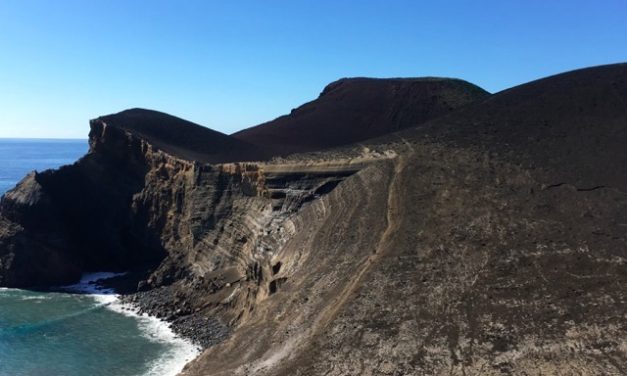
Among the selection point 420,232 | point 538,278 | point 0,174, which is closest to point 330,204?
point 420,232


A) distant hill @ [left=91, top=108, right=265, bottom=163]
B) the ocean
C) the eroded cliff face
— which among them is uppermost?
distant hill @ [left=91, top=108, right=265, bottom=163]

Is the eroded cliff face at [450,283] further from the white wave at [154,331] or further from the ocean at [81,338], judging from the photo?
the ocean at [81,338]

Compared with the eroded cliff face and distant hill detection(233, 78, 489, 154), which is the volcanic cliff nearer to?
the eroded cliff face

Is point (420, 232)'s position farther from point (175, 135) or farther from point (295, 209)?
point (175, 135)

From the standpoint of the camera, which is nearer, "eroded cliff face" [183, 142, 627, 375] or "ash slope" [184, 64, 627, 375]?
"eroded cliff face" [183, 142, 627, 375]

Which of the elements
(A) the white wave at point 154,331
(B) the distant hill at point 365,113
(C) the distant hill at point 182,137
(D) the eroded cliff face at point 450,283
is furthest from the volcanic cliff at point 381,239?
(B) the distant hill at point 365,113

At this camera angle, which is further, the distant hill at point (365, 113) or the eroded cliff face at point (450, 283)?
the distant hill at point (365, 113)

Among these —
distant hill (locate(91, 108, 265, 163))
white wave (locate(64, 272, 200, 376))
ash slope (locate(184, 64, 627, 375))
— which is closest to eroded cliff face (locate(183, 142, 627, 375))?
ash slope (locate(184, 64, 627, 375))
